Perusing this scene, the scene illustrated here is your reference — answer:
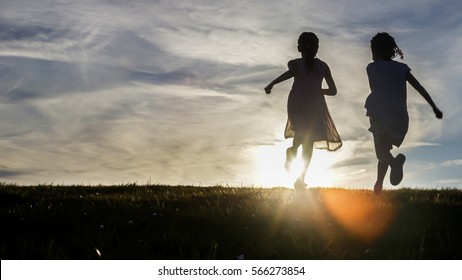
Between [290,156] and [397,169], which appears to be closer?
[397,169]

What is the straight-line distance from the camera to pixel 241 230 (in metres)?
7.35

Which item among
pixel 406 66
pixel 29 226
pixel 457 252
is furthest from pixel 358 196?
pixel 29 226

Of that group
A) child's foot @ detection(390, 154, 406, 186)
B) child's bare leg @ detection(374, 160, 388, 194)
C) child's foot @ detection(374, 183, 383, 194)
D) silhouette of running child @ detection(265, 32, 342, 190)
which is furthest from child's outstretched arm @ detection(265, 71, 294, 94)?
child's foot @ detection(374, 183, 383, 194)

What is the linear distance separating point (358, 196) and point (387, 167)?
90cm

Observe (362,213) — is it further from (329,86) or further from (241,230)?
(329,86)

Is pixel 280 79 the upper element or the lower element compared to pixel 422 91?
lower

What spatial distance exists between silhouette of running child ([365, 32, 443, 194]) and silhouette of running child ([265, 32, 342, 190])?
884 millimetres

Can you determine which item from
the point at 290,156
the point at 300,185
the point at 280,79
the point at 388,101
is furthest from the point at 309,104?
the point at 300,185

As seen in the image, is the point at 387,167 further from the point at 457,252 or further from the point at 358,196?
the point at 457,252

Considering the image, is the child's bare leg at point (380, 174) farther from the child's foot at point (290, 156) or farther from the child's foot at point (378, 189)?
the child's foot at point (290, 156)

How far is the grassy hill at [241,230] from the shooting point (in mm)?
6492

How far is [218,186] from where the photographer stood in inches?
605

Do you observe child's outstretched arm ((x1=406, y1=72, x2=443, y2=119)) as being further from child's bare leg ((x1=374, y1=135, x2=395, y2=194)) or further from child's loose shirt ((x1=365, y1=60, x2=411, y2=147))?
child's bare leg ((x1=374, y1=135, x2=395, y2=194))

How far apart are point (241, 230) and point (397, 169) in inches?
194
